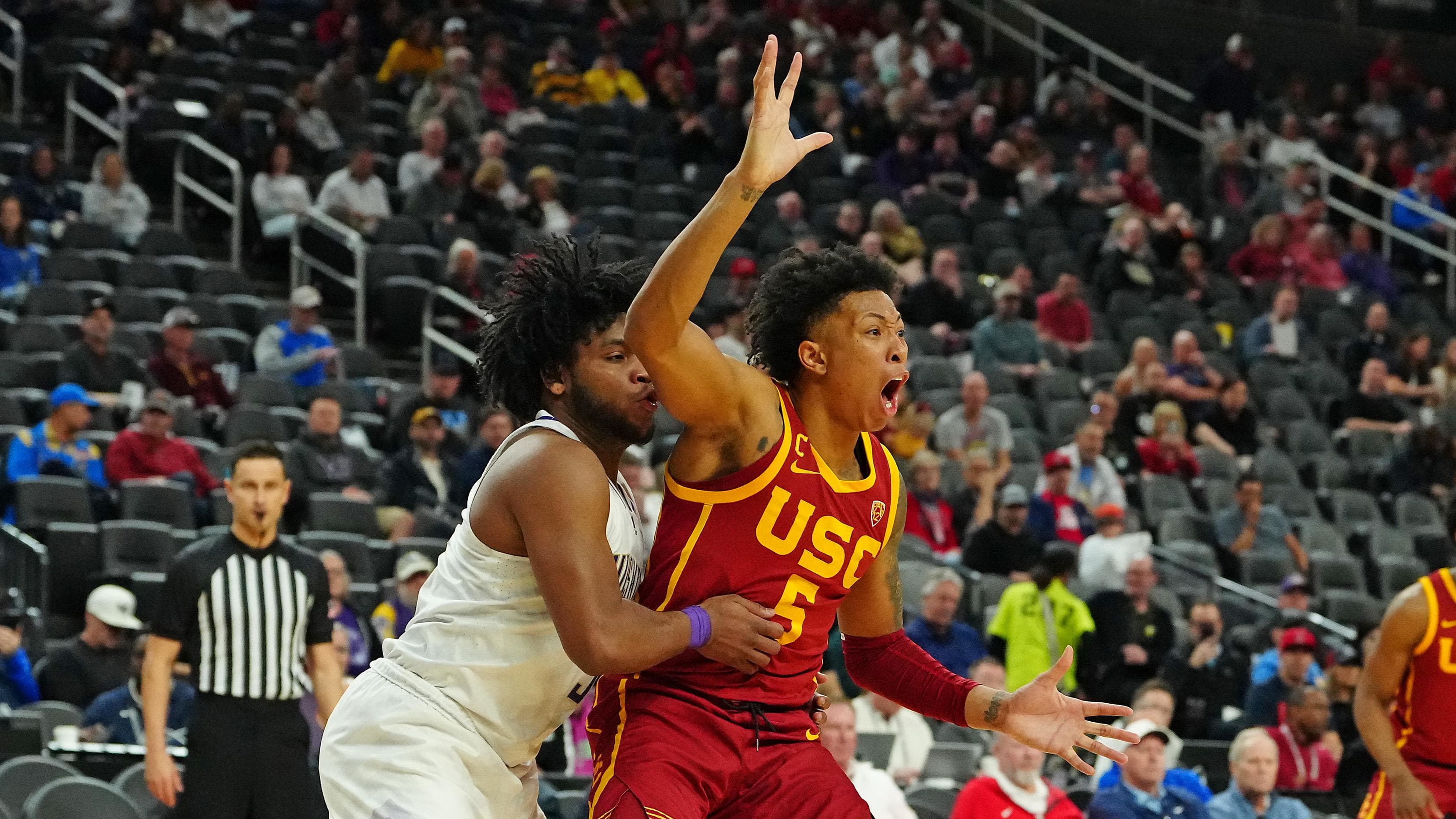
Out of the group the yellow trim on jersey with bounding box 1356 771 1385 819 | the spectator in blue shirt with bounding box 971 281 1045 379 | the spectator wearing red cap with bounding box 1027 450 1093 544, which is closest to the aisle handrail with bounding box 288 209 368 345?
the spectator in blue shirt with bounding box 971 281 1045 379

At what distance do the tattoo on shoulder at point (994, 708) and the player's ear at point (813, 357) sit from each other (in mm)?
900

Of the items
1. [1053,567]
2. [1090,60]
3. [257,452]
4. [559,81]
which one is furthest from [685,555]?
[1090,60]

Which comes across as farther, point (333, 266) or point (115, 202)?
point (333, 266)

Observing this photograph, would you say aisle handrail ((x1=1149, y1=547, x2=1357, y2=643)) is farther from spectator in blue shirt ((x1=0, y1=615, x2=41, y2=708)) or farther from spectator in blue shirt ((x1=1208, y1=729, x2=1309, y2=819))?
spectator in blue shirt ((x1=0, y1=615, x2=41, y2=708))

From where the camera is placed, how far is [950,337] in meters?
14.1

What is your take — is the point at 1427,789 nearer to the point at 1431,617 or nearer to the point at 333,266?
the point at 1431,617

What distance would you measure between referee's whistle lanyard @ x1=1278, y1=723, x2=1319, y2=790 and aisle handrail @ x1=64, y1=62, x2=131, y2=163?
9.18 metres

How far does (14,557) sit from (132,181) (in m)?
4.94

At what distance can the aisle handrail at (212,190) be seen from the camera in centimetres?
1338

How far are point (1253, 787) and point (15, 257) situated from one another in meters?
8.28

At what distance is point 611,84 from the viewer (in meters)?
16.6

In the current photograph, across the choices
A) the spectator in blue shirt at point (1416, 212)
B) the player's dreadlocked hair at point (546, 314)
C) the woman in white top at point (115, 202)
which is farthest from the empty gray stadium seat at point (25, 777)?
the spectator in blue shirt at point (1416, 212)

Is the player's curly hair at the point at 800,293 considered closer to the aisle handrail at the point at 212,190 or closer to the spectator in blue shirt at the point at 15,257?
the spectator in blue shirt at the point at 15,257

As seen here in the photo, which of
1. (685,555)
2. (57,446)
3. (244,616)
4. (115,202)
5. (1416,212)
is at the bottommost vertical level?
(57,446)
